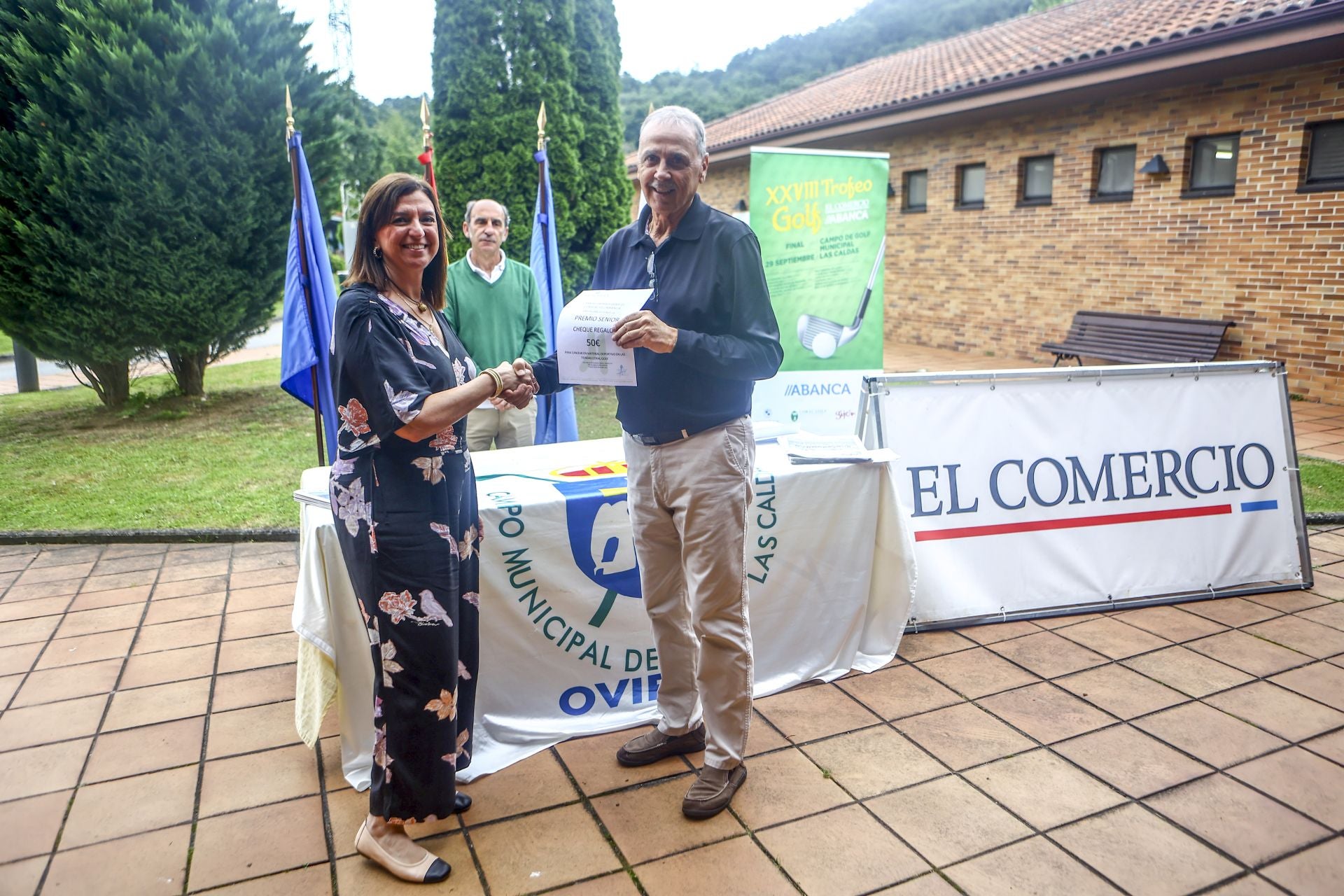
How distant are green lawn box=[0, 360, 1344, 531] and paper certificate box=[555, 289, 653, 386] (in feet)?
12.0

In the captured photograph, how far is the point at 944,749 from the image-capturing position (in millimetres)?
2906

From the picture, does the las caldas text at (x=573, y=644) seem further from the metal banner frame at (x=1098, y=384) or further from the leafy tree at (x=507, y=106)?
the leafy tree at (x=507, y=106)

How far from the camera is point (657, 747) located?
2.90 meters

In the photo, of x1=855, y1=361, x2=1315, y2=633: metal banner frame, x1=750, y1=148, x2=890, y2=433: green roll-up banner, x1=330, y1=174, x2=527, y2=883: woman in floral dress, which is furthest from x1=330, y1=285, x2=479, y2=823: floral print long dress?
x1=750, y1=148, x2=890, y2=433: green roll-up banner

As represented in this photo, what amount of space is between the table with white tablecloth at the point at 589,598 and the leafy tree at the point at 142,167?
6.57 metres

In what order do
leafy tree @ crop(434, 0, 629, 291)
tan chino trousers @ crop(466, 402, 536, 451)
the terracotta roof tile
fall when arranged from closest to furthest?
tan chino trousers @ crop(466, 402, 536, 451) → the terracotta roof tile → leafy tree @ crop(434, 0, 629, 291)

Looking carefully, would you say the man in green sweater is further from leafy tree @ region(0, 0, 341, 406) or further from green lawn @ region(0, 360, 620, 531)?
leafy tree @ region(0, 0, 341, 406)

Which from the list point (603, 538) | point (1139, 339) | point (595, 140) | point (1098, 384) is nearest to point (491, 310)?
point (603, 538)

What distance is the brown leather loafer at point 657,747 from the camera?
2885mm

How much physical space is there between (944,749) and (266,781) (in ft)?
7.09

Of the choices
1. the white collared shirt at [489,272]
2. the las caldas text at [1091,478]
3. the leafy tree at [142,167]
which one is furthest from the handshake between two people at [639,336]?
the leafy tree at [142,167]

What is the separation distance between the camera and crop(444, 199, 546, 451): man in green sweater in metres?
4.51

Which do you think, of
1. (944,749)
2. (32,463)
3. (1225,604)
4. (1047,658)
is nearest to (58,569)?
(32,463)

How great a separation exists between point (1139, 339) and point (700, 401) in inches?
361
